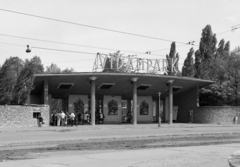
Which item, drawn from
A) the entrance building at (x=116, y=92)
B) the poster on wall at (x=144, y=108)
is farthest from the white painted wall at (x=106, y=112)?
the poster on wall at (x=144, y=108)

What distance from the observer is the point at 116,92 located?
152 feet

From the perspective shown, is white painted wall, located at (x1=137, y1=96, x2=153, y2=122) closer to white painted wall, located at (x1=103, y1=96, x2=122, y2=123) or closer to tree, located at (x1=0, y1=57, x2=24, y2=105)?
white painted wall, located at (x1=103, y1=96, x2=122, y2=123)

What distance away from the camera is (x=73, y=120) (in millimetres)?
39375

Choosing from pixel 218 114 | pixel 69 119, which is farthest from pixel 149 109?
pixel 69 119

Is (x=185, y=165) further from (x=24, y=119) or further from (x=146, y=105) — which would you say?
(x=146, y=105)

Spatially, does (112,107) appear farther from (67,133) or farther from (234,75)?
(234,75)

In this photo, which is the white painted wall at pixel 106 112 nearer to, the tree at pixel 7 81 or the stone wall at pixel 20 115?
the stone wall at pixel 20 115

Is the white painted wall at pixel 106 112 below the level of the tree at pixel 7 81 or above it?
below

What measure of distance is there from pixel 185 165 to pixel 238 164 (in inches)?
173

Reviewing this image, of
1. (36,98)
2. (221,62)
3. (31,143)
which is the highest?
(221,62)

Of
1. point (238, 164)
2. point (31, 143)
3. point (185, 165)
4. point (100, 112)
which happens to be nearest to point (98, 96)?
point (100, 112)

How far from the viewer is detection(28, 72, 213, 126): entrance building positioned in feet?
132

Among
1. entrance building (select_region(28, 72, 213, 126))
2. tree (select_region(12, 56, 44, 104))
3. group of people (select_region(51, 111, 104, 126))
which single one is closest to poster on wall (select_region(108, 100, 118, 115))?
entrance building (select_region(28, 72, 213, 126))

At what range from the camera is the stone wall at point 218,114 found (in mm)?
47531
